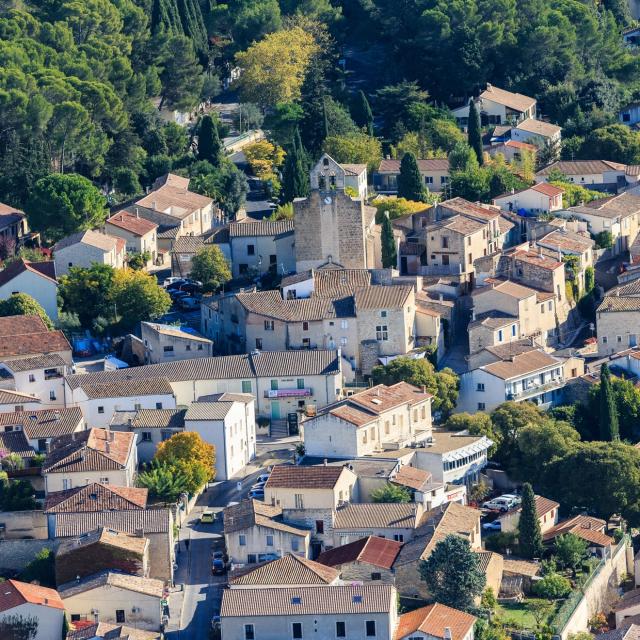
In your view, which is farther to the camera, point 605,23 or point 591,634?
point 605,23

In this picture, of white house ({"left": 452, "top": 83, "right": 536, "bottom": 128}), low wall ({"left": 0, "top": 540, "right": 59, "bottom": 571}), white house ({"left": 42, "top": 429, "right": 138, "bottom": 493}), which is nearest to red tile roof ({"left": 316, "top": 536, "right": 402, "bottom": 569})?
white house ({"left": 42, "top": 429, "right": 138, "bottom": 493})

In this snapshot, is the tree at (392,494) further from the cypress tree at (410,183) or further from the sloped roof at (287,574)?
the cypress tree at (410,183)

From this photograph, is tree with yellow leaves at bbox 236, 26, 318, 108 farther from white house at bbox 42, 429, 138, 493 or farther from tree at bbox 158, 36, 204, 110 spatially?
white house at bbox 42, 429, 138, 493

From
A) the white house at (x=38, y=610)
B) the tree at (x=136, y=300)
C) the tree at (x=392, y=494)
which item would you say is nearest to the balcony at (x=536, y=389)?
the tree at (x=392, y=494)

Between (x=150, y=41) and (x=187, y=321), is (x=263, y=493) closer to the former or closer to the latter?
(x=187, y=321)

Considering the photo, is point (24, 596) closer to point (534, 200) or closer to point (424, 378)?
point (424, 378)

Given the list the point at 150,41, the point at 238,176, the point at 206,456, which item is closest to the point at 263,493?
the point at 206,456
